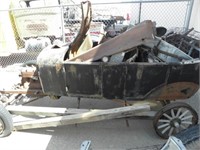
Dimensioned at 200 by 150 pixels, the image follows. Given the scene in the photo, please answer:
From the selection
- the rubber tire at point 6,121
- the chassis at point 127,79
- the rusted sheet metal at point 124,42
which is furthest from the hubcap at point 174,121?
the rubber tire at point 6,121

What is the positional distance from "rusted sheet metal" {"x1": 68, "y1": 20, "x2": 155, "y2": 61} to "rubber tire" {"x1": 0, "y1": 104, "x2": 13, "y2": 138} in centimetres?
126

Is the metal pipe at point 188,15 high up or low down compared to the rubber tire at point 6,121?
up

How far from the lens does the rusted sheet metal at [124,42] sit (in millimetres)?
3373

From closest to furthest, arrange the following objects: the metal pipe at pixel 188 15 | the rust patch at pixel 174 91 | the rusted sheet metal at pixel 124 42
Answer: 1. the rusted sheet metal at pixel 124 42
2. the rust patch at pixel 174 91
3. the metal pipe at pixel 188 15

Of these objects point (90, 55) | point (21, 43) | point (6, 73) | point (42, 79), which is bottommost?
point (6, 73)

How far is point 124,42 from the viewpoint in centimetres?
349

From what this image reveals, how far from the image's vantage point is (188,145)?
8.52 feet

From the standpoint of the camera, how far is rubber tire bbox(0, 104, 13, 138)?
357 cm

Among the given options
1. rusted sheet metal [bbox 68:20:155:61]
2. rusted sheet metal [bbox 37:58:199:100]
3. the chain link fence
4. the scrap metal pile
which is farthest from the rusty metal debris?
the chain link fence

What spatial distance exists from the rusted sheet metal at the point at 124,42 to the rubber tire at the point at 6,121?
126 cm

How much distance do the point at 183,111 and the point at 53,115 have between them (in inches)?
75.3

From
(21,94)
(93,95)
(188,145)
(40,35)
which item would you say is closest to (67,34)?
(40,35)

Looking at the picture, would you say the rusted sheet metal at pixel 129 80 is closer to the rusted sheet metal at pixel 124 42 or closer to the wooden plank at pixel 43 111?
the rusted sheet metal at pixel 124 42

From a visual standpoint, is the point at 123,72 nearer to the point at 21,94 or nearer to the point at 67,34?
the point at 21,94
